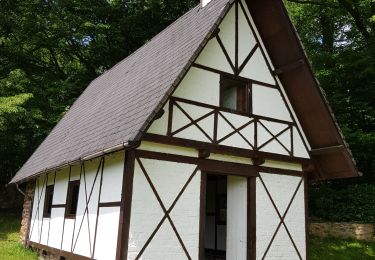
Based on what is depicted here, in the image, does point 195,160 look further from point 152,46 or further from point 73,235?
point 152,46

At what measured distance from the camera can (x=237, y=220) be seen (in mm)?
9070

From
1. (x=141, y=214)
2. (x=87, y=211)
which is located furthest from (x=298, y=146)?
(x=87, y=211)

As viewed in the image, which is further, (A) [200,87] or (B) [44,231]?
(B) [44,231]

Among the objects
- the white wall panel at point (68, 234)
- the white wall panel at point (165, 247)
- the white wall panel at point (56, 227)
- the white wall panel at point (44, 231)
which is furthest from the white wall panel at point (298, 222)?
the white wall panel at point (44, 231)

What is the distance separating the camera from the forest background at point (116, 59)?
1553 cm

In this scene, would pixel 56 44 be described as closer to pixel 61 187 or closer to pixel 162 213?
pixel 61 187

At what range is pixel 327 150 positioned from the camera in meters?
9.75

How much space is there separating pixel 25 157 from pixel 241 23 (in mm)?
16610

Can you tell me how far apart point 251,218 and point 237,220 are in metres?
0.41

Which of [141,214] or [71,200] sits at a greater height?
[71,200]

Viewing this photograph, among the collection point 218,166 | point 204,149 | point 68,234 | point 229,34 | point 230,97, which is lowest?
point 68,234

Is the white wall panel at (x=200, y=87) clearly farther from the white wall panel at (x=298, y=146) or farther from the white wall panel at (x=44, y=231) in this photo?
the white wall panel at (x=44, y=231)

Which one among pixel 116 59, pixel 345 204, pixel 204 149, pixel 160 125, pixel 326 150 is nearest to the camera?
pixel 160 125

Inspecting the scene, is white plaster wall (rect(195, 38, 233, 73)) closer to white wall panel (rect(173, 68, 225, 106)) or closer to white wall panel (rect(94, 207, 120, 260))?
white wall panel (rect(173, 68, 225, 106))
